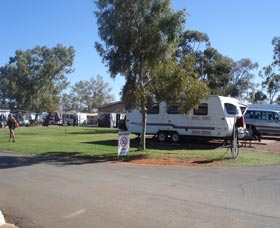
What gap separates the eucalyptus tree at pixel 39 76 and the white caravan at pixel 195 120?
5130 cm

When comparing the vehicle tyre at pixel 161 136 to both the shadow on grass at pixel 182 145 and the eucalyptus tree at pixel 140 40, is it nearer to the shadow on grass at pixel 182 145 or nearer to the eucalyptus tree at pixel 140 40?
the shadow on grass at pixel 182 145

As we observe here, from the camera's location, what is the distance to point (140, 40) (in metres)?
17.6

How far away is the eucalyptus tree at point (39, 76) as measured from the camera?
72.0m

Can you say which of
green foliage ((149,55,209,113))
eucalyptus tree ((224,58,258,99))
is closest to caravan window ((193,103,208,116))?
green foliage ((149,55,209,113))

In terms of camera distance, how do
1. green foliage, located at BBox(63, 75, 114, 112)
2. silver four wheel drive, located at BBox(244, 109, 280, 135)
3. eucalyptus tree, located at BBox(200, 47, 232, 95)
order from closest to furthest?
1. silver four wheel drive, located at BBox(244, 109, 280, 135)
2. eucalyptus tree, located at BBox(200, 47, 232, 95)
3. green foliage, located at BBox(63, 75, 114, 112)

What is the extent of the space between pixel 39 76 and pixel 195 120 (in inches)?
2159

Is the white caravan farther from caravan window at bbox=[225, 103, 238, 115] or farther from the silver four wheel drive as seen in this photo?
the silver four wheel drive

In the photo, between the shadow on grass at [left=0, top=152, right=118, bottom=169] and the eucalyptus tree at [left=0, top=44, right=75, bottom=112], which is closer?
the shadow on grass at [left=0, top=152, right=118, bottom=169]

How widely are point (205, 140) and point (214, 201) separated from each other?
16326 millimetres

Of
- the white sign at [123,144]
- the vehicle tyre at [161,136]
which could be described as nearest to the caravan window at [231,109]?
the vehicle tyre at [161,136]

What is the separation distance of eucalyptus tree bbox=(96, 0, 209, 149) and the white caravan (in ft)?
8.68

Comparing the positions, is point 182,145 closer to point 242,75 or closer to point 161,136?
point 161,136

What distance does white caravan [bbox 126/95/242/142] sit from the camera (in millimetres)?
21484

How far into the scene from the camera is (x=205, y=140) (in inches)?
971
